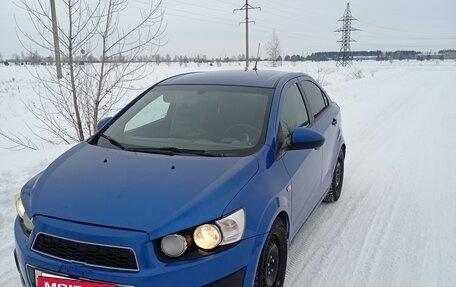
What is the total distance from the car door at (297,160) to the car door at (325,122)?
0.72 ft

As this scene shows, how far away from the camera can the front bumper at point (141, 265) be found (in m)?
1.99

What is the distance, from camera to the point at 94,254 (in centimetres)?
204

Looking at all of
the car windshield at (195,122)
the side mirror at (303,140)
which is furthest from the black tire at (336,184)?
the car windshield at (195,122)

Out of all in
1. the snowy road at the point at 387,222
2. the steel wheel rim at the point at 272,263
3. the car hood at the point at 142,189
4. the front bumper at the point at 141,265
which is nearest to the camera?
the front bumper at the point at 141,265

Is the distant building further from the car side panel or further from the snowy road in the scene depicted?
the car side panel

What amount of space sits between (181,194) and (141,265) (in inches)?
17.6

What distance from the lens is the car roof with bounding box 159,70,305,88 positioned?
3625 mm

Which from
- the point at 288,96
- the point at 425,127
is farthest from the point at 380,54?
the point at 288,96

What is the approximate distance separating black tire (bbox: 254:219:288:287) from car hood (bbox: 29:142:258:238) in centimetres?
46

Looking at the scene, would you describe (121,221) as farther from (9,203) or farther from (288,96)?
(9,203)

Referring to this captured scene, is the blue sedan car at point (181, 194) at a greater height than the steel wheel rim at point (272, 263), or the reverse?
the blue sedan car at point (181, 194)

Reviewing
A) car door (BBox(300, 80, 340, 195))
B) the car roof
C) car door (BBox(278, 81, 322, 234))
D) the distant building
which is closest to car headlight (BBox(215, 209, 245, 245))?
car door (BBox(278, 81, 322, 234))

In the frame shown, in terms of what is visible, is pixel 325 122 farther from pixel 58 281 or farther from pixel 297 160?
pixel 58 281

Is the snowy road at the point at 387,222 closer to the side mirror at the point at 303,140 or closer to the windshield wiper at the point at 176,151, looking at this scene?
the side mirror at the point at 303,140
